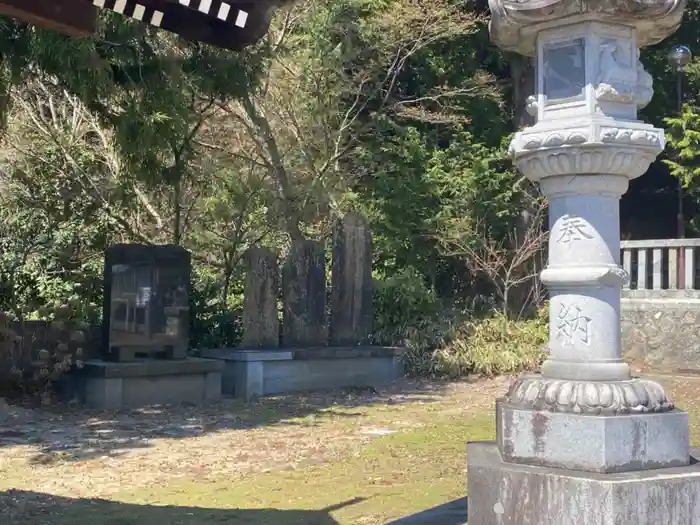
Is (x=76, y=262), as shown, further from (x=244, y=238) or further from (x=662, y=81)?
(x=662, y=81)

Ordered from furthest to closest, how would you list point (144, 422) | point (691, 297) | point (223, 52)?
point (691, 297) < point (223, 52) < point (144, 422)

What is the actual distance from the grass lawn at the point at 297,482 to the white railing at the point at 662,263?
3160mm

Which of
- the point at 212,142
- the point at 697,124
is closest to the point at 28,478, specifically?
the point at 212,142

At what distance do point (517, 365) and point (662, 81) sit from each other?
704 cm

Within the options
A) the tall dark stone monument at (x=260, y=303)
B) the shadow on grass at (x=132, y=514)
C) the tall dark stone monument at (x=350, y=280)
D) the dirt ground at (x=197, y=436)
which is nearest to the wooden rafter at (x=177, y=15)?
the shadow on grass at (x=132, y=514)

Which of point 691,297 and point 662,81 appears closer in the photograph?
point 691,297

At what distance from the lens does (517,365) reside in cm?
1253

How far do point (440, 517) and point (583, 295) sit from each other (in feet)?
5.08

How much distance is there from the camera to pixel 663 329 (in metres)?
12.0

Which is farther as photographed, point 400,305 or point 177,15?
point 400,305

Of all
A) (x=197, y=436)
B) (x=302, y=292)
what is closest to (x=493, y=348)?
(x=302, y=292)

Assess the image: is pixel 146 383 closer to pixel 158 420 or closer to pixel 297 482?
pixel 158 420

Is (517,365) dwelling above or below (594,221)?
below

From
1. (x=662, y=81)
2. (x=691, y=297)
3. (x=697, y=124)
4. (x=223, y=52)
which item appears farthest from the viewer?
(x=662, y=81)
